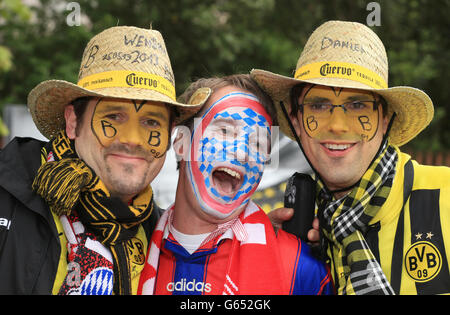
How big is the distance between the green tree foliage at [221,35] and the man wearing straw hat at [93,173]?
21.6ft

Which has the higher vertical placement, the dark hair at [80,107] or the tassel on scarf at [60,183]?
the dark hair at [80,107]

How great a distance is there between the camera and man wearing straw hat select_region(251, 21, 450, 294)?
255 centimetres

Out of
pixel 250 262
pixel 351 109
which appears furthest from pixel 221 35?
pixel 250 262

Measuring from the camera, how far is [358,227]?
8.86 ft

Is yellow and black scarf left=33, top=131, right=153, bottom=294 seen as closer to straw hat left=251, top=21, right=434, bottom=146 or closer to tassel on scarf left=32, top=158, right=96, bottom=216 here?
tassel on scarf left=32, top=158, right=96, bottom=216

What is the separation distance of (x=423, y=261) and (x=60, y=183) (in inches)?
78.7

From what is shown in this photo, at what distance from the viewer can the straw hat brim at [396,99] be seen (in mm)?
2775

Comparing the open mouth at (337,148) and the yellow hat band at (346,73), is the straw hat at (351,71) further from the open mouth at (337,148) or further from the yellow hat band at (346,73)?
the open mouth at (337,148)

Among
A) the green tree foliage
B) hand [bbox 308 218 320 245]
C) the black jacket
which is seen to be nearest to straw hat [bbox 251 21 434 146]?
hand [bbox 308 218 320 245]

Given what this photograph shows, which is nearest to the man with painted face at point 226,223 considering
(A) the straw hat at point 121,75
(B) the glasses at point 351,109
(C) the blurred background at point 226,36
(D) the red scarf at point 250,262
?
(D) the red scarf at point 250,262
